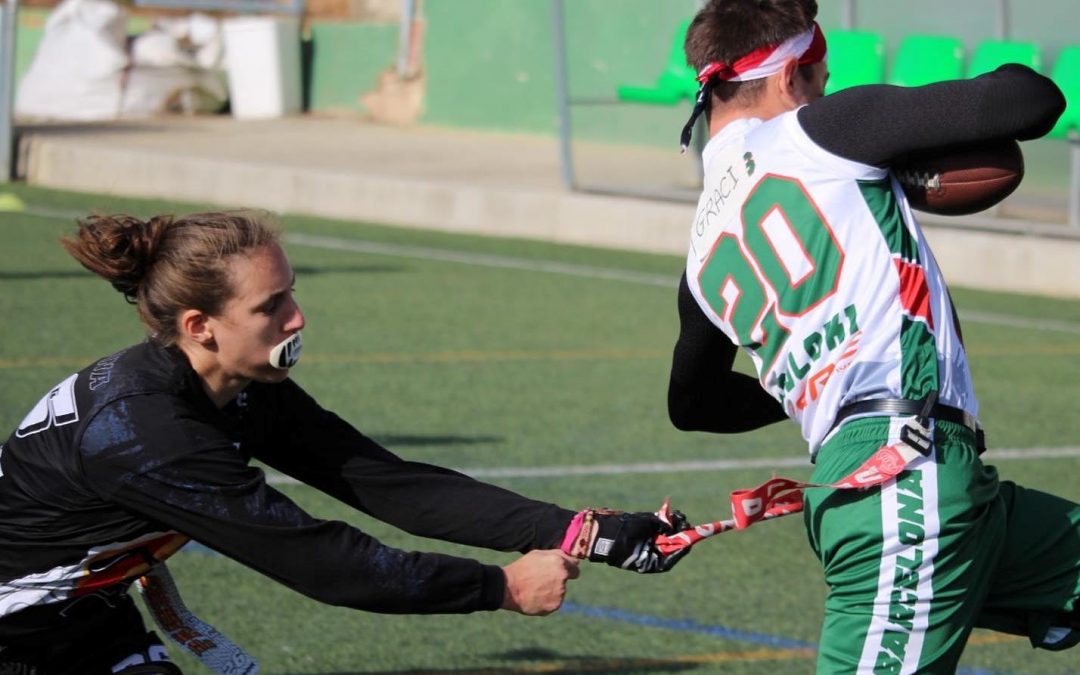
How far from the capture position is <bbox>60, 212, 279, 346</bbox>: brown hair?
386 centimetres

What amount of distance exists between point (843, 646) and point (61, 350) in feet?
24.0

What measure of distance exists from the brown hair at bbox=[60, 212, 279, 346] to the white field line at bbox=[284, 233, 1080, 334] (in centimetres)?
924

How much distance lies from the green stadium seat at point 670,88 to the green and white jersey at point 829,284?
11.9 meters

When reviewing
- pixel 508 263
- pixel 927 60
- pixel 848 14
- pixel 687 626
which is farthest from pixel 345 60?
pixel 687 626

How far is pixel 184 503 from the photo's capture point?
3715 mm

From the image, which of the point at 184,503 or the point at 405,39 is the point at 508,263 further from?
the point at 184,503

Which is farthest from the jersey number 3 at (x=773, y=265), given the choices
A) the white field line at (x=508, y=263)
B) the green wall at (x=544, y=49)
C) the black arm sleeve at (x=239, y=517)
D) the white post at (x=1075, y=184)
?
the green wall at (x=544, y=49)

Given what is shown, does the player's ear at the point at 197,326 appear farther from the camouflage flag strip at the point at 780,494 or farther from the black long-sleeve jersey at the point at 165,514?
the camouflage flag strip at the point at 780,494

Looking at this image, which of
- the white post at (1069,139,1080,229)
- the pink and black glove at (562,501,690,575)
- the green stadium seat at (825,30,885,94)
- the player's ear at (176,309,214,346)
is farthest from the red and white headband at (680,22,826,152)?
the green stadium seat at (825,30,885,94)

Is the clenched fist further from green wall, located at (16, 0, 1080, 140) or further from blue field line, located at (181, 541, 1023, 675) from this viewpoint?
green wall, located at (16, 0, 1080, 140)

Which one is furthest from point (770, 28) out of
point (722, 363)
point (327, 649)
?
point (327, 649)

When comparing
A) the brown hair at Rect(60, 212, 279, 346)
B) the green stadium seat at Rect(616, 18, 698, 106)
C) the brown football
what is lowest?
the green stadium seat at Rect(616, 18, 698, 106)

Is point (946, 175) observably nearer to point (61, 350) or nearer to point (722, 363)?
point (722, 363)

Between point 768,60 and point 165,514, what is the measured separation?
5.37ft
